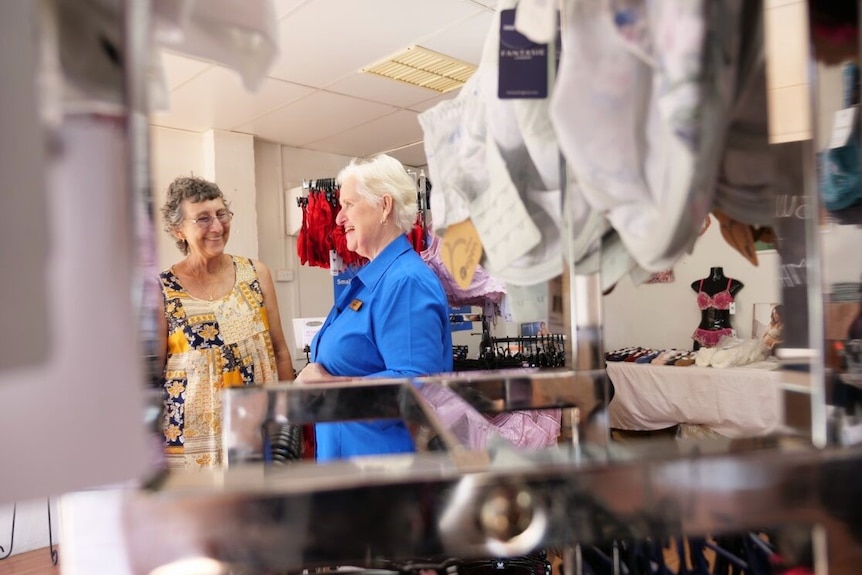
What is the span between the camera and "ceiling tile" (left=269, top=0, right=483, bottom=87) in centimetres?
258

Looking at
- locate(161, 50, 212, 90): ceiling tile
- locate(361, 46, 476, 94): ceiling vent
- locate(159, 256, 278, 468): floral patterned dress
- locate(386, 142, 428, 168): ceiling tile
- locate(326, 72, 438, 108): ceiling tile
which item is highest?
locate(361, 46, 476, 94): ceiling vent

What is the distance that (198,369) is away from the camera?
1817mm

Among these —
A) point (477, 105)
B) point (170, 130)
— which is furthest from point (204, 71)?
point (477, 105)

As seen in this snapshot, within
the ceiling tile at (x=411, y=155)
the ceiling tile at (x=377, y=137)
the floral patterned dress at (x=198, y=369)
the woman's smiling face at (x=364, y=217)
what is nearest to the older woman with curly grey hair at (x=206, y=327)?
the floral patterned dress at (x=198, y=369)

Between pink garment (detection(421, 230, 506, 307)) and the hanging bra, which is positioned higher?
pink garment (detection(421, 230, 506, 307))

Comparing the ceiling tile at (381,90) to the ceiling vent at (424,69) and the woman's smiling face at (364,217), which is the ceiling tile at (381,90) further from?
the woman's smiling face at (364,217)

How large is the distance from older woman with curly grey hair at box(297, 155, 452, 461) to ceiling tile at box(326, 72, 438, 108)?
2.07 m

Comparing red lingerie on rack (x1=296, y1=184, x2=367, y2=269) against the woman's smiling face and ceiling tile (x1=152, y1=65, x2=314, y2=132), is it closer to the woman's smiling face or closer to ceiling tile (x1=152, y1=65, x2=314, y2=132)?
ceiling tile (x1=152, y1=65, x2=314, y2=132)

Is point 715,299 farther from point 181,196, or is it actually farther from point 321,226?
point 181,196

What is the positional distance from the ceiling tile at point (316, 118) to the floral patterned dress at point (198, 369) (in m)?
2.12

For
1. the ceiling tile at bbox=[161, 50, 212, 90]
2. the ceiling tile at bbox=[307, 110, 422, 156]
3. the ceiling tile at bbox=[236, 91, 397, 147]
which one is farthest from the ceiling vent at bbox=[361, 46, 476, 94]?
the ceiling tile at bbox=[161, 50, 212, 90]

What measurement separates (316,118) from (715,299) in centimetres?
315

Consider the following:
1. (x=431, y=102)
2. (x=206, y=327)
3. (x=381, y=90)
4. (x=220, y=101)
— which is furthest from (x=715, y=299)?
(x=220, y=101)

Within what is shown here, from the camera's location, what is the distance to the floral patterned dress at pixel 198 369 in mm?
1806
